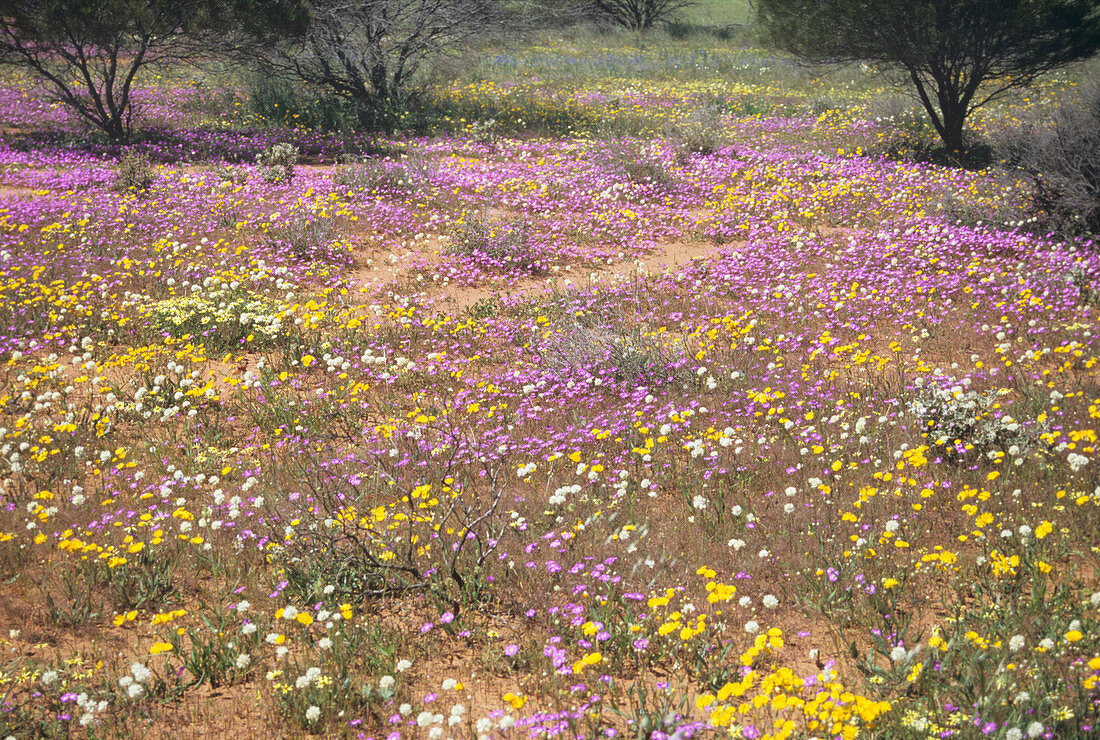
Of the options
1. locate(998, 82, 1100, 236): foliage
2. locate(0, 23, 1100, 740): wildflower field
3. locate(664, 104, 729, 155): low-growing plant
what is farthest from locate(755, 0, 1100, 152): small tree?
locate(998, 82, 1100, 236): foliage

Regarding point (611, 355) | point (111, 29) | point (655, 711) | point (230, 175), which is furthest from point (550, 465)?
point (111, 29)

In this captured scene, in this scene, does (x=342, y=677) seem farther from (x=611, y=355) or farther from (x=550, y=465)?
(x=611, y=355)

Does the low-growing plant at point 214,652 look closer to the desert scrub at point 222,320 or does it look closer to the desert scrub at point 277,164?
the desert scrub at point 222,320

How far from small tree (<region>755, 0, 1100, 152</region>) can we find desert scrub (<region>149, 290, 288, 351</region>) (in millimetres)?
12805

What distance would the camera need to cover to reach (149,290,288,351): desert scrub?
7.86 meters

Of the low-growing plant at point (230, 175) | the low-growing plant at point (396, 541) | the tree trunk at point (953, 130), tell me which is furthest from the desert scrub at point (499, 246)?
the tree trunk at point (953, 130)

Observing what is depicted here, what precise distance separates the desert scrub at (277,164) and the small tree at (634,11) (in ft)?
121

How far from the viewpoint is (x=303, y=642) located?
367 centimetres

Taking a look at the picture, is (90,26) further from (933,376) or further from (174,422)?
(933,376)

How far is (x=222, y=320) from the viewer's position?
7891mm

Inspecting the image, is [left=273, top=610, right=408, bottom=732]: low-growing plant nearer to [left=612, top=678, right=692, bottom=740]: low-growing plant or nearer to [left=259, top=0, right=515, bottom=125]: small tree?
[left=612, top=678, right=692, bottom=740]: low-growing plant

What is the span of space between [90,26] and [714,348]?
15.3m

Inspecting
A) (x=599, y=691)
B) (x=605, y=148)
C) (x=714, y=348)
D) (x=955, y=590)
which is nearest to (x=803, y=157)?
(x=605, y=148)

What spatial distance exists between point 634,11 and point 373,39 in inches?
1330
